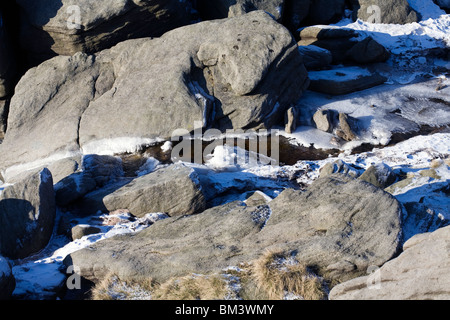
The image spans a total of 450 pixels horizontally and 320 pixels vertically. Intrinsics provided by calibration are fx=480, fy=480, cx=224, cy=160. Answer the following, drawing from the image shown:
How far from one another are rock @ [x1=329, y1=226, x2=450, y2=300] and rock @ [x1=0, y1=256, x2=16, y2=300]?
5.48 meters

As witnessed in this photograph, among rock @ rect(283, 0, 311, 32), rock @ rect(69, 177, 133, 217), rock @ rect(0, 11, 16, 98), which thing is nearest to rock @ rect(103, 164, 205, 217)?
rock @ rect(69, 177, 133, 217)

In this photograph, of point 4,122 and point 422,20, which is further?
point 422,20

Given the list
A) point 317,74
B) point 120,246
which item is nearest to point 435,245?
point 120,246

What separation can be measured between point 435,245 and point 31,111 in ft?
49.2

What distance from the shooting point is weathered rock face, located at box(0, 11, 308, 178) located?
1661 centimetres

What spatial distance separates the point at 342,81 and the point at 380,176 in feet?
24.4

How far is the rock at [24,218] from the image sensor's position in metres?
10.5

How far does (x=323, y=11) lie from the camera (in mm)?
24750

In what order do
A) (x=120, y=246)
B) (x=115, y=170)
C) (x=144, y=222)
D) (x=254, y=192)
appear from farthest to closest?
(x=115, y=170)
(x=254, y=192)
(x=144, y=222)
(x=120, y=246)

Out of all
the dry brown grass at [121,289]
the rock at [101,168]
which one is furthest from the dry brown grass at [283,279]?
the rock at [101,168]

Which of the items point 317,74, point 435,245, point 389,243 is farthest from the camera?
point 317,74

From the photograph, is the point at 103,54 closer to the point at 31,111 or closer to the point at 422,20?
the point at 31,111

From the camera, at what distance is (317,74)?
20047 mm

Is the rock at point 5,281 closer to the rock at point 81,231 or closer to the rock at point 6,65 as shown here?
the rock at point 81,231
